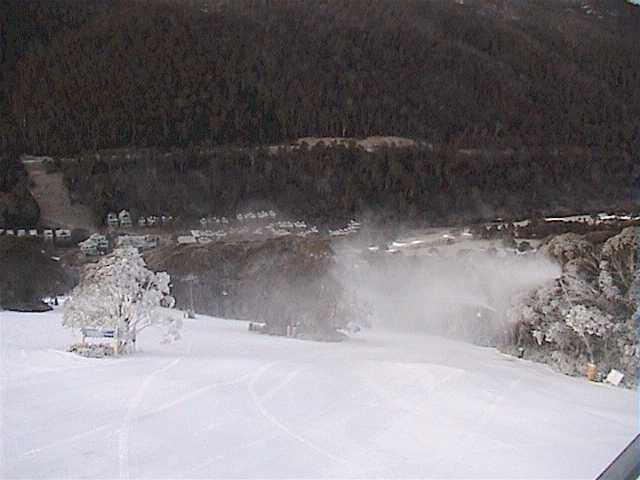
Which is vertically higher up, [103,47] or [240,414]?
[103,47]

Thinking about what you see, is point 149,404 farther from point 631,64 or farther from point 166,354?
point 631,64

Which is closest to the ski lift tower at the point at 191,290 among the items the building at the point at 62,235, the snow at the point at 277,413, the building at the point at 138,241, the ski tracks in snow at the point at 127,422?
the snow at the point at 277,413

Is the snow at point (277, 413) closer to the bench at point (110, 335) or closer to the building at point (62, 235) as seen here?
the bench at point (110, 335)

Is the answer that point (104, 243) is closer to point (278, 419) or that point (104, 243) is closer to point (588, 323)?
point (278, 419)

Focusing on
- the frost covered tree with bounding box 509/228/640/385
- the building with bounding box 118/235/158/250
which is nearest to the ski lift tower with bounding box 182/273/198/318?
the building with bounding box 118/235/158/250

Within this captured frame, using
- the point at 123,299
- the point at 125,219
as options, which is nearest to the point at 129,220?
the point at 125,219

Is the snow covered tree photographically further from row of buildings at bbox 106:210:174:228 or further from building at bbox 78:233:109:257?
building at bbox 78:233:109:257

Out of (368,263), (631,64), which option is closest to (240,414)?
(368,263)
